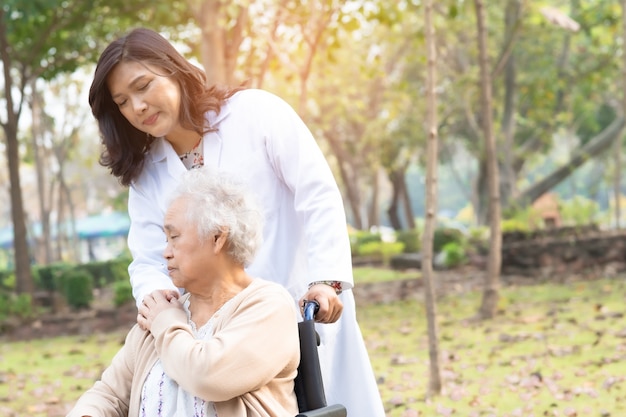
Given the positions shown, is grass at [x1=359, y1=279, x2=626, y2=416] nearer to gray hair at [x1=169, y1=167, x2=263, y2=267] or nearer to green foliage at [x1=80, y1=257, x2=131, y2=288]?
gray hair at [x1=169, y1=167, x2=263, y2=267]

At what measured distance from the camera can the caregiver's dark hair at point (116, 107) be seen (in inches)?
104

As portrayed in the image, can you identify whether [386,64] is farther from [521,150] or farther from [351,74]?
[521,150]

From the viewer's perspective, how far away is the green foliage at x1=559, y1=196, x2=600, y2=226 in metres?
15.2

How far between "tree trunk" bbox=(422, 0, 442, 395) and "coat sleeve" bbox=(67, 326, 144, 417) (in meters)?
3.27

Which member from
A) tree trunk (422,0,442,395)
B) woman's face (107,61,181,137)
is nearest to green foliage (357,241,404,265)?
tree trunk (422,0,442,395)

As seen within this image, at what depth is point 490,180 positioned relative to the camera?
8.45 m

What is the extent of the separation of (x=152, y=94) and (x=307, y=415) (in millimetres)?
997

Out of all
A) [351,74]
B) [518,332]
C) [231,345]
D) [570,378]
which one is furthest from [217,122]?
[351,74]

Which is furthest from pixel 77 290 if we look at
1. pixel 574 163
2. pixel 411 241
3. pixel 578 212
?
pixel 574 163

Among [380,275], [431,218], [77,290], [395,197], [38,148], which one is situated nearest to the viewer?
[431,218]

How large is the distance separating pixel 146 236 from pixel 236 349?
0.79 m

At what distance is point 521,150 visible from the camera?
68.1ft

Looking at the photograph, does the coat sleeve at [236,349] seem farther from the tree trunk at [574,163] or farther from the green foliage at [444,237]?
the tree trunk at [574,163]

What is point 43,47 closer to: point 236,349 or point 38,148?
point 38,148
